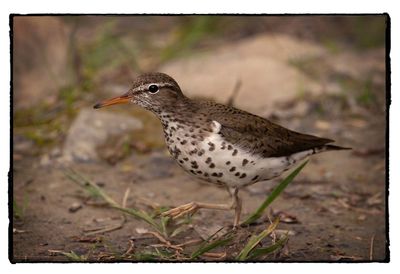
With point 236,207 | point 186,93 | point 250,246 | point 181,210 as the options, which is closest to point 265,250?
point 250,246

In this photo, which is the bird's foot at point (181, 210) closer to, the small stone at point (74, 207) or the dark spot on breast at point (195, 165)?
the dark spot on breast at point (195, 165)

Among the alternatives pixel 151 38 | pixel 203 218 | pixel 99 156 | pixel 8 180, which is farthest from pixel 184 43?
pixel 8 180

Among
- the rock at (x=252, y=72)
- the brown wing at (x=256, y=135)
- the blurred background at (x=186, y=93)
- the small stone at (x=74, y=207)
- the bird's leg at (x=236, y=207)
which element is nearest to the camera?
the brown wing at (x=256, y=135)

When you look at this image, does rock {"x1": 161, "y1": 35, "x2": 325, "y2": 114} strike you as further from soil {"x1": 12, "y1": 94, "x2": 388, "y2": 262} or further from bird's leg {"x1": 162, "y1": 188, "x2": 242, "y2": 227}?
bird's leg {"x1": 162, "y1": 188, "x2": 242, "y2": 227}

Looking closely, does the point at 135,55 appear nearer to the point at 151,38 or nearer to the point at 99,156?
the point at 151,38

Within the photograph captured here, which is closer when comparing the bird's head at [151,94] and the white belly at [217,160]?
the white belly at [217,160]

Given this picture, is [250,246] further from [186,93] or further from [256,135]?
[186,93]

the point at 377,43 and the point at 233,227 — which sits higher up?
the point at 377,43

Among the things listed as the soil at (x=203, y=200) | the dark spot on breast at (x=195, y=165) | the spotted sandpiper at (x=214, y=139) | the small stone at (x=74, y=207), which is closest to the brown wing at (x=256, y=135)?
the spotted sandpiper at (x=214, y=139)
